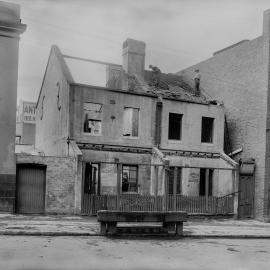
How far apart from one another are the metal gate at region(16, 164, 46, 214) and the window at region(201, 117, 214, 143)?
10485mm

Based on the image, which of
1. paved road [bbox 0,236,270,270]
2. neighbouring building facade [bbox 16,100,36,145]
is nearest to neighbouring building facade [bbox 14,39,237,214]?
paved road [bbox 0,236,270,270]

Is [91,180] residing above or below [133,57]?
below

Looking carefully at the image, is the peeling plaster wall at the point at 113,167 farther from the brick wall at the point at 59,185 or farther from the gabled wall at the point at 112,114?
the brick wall at the point at 59,185

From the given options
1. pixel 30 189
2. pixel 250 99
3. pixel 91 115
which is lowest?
pixel 30 189

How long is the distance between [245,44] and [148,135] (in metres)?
8.17

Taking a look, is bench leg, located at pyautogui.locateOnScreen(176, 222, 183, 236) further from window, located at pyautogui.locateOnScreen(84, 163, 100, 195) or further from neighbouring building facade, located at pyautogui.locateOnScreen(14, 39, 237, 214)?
window, located at pyautogui.locateOnScreen(84, 163, 100, 195)

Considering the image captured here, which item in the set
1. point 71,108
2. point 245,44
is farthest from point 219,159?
point 71,108

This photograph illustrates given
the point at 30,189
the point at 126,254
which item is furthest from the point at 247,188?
the point at 126,254

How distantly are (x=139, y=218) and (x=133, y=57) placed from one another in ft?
54.0

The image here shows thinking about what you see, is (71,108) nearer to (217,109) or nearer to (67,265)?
(217,109)

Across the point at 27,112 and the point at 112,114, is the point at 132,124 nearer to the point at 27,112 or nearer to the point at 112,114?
the point at 112,114

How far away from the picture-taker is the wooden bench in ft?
49.0

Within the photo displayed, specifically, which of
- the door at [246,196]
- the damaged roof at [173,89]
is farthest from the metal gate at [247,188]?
the damaged roof at [173,89]

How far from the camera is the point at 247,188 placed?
25.2m
